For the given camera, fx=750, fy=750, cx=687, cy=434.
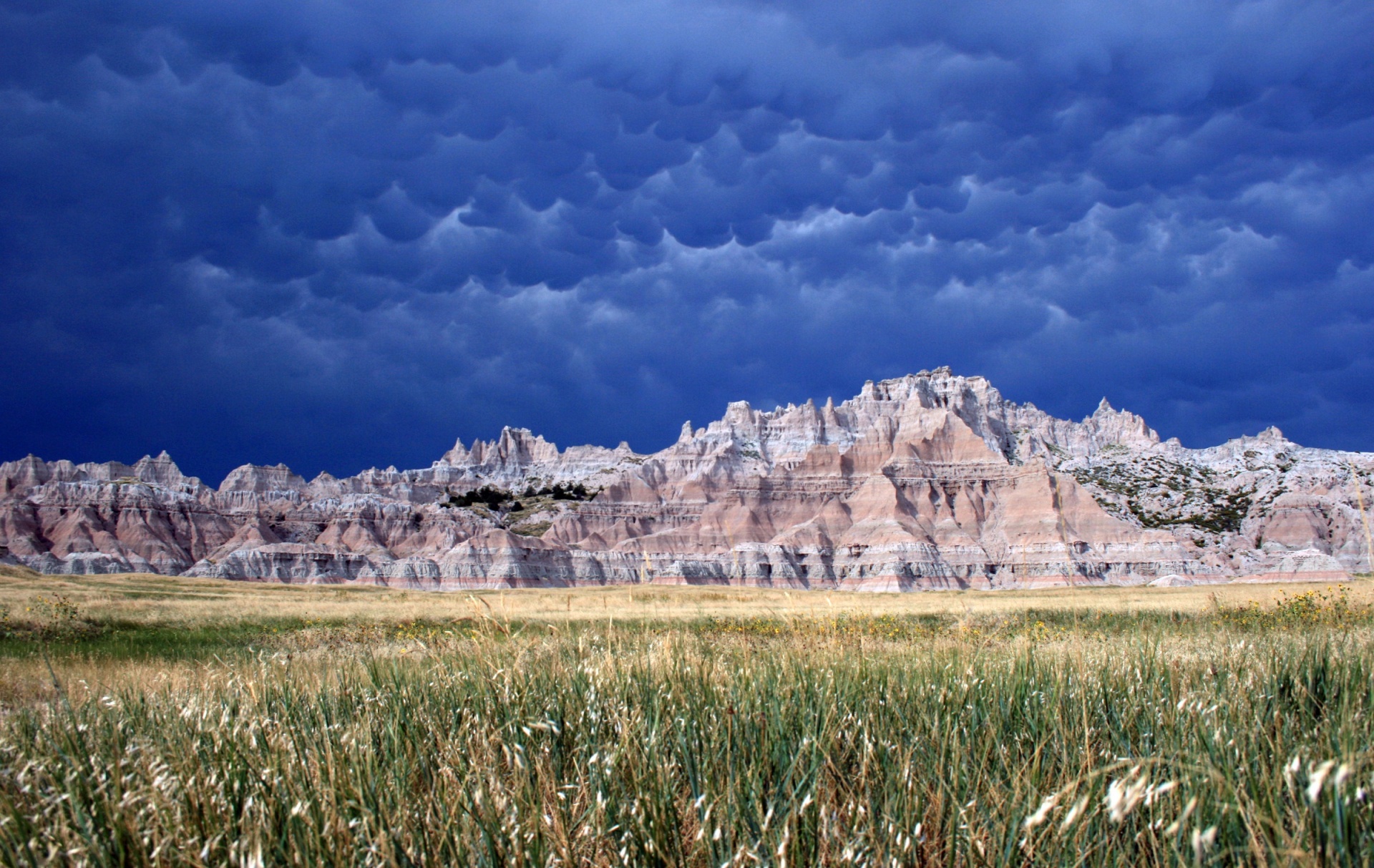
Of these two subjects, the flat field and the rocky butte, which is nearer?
the flat field

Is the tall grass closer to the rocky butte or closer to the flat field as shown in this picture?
the flat field

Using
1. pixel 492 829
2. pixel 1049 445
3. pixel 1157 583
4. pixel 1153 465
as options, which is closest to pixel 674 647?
pixel 492 829

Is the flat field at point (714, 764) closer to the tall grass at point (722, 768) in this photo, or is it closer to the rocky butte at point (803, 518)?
the tall grass at point (722, 768)

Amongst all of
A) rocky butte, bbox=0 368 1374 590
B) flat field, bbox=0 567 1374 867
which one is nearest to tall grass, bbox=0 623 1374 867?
flat field, bbox=0 567 1374 867

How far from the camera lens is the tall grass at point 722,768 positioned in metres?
2.46

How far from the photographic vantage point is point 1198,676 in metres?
4.80

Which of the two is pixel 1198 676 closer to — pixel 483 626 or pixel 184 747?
pixel 483 626

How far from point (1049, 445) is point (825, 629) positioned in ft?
622

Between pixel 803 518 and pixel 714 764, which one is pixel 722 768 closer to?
pixel 714 764

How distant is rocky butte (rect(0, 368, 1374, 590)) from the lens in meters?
111

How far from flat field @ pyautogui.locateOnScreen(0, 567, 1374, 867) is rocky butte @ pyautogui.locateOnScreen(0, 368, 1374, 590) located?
276ft

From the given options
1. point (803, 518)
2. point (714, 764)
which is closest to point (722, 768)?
point (714, 764)

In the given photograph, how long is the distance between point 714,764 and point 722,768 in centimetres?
10

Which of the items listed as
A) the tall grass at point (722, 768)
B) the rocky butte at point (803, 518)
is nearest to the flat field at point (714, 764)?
the tall grass at point (722, 768)
